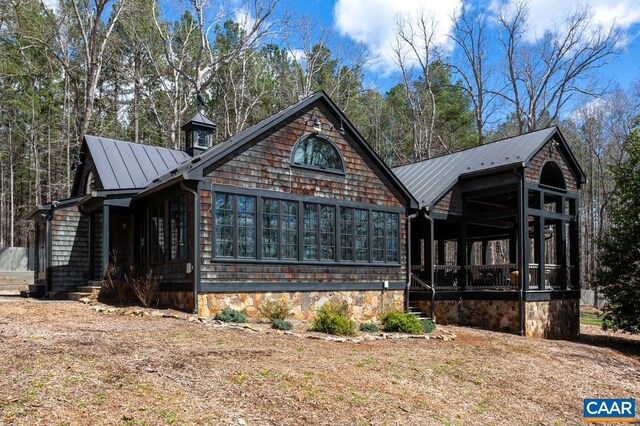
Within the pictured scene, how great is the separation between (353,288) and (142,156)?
809cm

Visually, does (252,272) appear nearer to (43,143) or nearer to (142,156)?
(142,156)

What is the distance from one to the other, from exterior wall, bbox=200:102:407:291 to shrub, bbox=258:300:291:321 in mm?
798

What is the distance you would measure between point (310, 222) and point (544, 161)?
25.3ft

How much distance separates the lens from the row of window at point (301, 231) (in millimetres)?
13422

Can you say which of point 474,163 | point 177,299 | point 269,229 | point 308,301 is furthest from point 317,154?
point 474,163

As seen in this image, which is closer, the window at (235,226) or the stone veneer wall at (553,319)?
the window at (235,226)

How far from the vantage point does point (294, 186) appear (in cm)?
1473

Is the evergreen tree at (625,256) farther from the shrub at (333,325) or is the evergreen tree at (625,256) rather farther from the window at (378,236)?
the shrub at (333,325)

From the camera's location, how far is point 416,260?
65.7ft

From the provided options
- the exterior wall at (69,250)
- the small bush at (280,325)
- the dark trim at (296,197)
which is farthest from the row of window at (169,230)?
the exterior wall at (69,250)

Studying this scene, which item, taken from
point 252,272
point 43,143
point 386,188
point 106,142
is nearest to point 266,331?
point 252,272

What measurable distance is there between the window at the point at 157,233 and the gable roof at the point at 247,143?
55 cm

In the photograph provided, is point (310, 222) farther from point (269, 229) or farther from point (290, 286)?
point (290, 286)

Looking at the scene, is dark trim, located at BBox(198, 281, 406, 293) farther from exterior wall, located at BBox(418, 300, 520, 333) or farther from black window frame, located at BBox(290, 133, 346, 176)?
black window frame, located at BBox(290, 133, 346, 176)
